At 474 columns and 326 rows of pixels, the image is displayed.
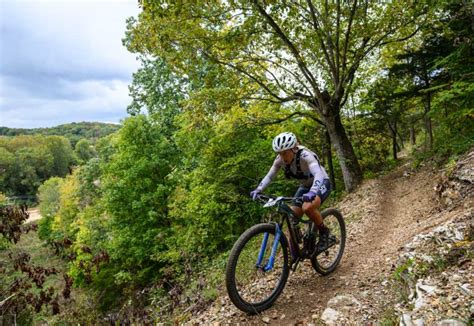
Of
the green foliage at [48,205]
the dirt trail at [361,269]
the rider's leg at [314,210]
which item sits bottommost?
→ the green foliage at [48,205]

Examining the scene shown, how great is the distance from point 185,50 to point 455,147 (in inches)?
355

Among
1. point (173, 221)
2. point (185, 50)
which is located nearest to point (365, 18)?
point (185, 50)

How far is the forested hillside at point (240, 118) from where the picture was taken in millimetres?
8992

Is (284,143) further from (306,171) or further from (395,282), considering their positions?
(395,282)

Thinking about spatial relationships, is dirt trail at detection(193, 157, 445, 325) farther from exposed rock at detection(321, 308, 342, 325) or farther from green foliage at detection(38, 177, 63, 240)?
green foliage at detection(38, 177, 63, 240)

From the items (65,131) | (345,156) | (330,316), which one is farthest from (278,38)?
(65,131)

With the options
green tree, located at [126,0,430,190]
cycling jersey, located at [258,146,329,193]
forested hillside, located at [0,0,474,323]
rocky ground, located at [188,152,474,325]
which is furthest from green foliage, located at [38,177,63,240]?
cycling jersey, located at [258,146,329,193]

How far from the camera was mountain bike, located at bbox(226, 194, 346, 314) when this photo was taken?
3.71m

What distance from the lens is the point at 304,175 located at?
15.1 feet

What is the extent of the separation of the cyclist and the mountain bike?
17 cm

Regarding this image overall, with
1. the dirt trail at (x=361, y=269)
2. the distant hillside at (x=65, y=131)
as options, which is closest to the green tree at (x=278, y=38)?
the dirt trail at (x=361, y=269)

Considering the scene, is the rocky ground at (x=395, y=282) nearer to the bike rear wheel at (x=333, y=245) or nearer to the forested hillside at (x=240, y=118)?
the bike rear wheel at (x=333, y=245)

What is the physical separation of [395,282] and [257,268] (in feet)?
5.89

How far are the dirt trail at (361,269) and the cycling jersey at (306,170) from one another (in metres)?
1.54
